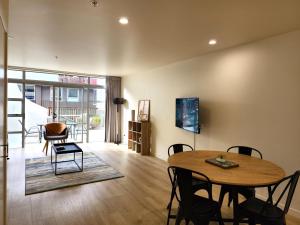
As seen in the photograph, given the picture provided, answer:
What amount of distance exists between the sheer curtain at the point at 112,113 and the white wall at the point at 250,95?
10.3 ft

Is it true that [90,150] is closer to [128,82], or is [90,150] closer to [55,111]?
[55,111]

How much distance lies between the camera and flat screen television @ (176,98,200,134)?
4.00 meters

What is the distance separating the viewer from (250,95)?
3309 mm

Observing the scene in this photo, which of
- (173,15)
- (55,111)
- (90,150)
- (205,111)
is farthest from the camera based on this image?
(55,111)

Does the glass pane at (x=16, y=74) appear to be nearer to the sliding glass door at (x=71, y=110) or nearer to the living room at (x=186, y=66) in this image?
the sliding glass door at (x=71, y=110)

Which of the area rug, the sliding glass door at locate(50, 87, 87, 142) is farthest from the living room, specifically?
the sliding glass door at locate(50, 87, 87, 142)

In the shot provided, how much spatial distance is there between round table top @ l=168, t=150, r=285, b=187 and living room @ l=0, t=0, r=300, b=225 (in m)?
0.83

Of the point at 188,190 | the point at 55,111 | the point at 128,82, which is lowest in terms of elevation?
the point at 188,190

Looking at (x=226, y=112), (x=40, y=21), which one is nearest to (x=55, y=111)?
(x=40, y=21)

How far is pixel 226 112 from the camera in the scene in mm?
3707

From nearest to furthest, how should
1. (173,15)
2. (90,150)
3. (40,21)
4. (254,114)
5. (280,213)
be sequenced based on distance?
(280,213), (173,15), (40,21), (254,114), (90,150)

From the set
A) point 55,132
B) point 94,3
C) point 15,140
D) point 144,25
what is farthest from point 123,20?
point 15,140

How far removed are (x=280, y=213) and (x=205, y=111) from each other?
244 cm

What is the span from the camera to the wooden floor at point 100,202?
2.60 metres
